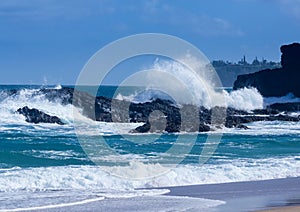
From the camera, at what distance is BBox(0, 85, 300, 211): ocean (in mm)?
15805

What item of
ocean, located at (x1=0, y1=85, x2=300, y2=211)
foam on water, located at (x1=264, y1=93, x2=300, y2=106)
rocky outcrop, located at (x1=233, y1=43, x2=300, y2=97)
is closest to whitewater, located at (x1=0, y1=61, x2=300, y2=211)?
ocean, located at (x1=0, y1=85, x2=300, y2=211)

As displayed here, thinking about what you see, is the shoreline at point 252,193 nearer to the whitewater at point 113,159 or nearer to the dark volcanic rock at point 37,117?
the whitewater at point 113,159

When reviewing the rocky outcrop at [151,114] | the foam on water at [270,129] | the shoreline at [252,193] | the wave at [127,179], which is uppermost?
the rocky outcrop at [151,114]

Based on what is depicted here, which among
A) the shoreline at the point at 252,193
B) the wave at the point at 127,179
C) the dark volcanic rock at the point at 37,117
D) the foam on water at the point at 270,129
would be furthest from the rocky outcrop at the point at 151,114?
the shoreline at the point at 252,193

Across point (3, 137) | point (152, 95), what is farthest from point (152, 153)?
point (152, 95)

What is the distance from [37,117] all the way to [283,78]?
38.1 metres

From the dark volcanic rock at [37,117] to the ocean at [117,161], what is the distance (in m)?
0.34

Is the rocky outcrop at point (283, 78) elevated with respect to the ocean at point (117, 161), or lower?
elevated

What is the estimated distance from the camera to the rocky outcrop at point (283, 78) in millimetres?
68037

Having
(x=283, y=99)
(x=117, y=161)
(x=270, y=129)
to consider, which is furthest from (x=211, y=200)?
(x=283, y=99)

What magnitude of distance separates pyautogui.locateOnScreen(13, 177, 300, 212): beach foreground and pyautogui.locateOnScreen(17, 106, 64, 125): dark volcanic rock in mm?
18608

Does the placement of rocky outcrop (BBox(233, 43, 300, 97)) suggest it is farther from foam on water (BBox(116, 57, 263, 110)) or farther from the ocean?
the ocean

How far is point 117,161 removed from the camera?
73.1 ft

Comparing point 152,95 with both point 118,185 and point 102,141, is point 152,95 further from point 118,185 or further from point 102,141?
point 118,185
